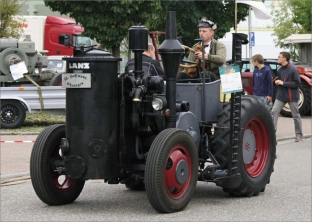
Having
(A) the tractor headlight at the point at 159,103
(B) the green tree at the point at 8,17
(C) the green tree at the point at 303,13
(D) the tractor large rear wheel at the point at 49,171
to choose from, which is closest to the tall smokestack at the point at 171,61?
(A) the tractor headlight at the point at 159,103

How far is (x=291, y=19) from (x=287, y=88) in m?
30.6

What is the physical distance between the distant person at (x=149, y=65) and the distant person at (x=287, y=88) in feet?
25.0

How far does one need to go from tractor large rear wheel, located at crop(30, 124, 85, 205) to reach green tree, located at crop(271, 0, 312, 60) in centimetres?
3331

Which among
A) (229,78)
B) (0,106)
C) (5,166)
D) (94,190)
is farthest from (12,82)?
(229,78)

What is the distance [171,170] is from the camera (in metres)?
8.42

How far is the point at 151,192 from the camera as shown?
8195 millimetres

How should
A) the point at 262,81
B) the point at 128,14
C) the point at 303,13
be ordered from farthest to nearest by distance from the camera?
the point at 303,13, the point at 128,14, the point at 262,81

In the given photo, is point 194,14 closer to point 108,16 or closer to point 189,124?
point 108,16

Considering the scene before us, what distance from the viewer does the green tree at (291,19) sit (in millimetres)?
43281

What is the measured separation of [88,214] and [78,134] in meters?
0.81

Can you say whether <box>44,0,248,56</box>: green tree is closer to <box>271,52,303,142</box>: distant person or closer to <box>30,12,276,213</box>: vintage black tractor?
<box>271,52,303,142</box>: distant person

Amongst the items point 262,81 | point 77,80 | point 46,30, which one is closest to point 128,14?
point 262,81

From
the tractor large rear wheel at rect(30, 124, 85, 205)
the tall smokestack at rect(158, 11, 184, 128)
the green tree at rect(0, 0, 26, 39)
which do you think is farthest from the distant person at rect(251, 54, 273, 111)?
the green tree at rect(0, 0, 26, 39)

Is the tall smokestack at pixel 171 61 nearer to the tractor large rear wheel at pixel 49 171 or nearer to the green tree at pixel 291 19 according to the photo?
the tractor large rear wheel at pixel 49 171
